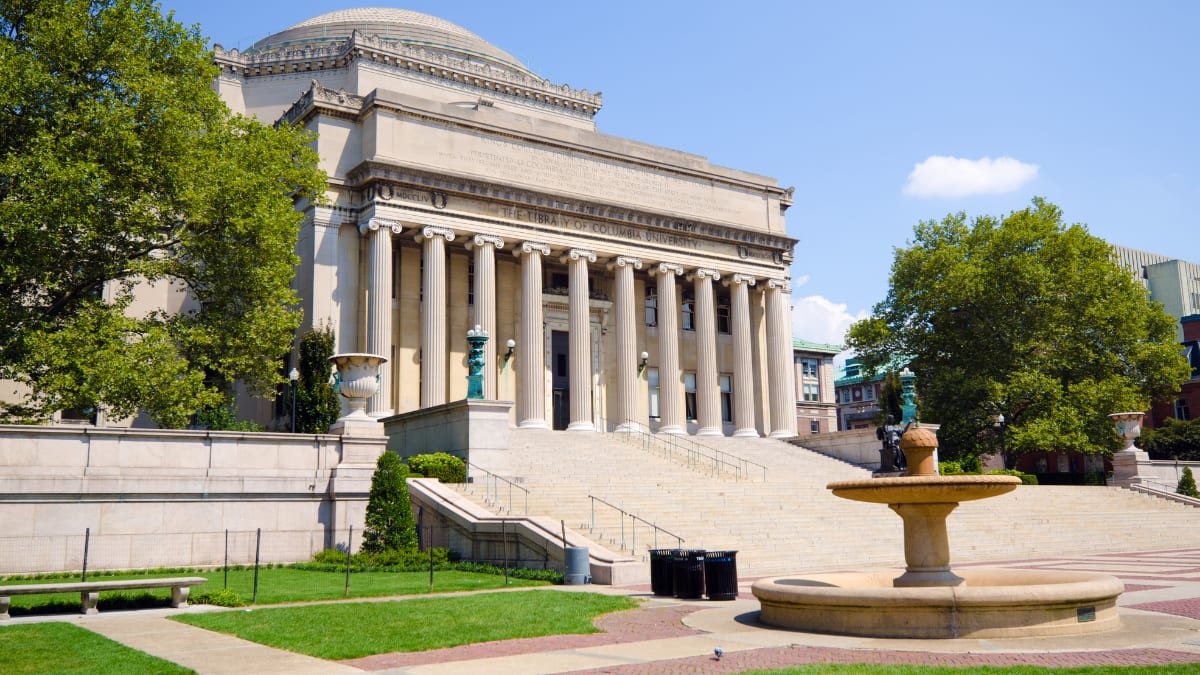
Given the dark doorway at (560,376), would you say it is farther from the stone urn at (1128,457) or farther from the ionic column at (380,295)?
the stone urn at (1128,457)

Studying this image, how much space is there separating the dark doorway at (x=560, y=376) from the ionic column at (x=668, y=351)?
460cm

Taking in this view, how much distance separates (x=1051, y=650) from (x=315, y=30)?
55.4 m

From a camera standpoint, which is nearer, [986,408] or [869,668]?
[869,668]

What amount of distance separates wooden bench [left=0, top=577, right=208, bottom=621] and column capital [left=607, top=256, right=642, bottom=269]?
31.5 meters

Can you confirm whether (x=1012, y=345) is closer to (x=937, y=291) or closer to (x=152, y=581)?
(x=937, y=291)

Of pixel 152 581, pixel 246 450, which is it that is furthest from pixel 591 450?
pixel 152 581

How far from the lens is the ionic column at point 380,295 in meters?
39.6

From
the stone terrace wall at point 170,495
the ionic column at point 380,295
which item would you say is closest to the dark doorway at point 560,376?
the ionic column at point 380,295

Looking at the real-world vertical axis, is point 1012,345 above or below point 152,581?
above

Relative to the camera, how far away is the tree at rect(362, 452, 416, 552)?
2314 cm

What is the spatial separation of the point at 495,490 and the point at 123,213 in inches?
524

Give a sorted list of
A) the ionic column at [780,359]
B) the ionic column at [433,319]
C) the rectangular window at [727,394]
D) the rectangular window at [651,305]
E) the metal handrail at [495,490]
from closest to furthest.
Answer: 1. the metal handrail at [495,490]
2. the ionic column at [433,319]
3. the ionic column at [780,359]
4. the rectangular window at [651,305]
5. the rectangular window at [727,394]

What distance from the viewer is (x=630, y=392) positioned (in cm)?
4569

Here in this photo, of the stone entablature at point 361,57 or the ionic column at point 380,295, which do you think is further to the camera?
the stone entablature at point 361,57
